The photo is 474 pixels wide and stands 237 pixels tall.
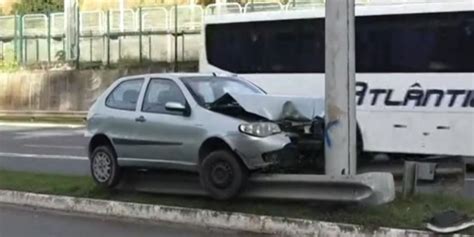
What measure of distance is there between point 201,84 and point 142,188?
164 centimetres

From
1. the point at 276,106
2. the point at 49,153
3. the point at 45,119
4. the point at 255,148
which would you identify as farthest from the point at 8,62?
the point at 255,148

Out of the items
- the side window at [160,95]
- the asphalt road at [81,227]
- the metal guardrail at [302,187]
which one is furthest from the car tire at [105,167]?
the asphalt road at [81,227]

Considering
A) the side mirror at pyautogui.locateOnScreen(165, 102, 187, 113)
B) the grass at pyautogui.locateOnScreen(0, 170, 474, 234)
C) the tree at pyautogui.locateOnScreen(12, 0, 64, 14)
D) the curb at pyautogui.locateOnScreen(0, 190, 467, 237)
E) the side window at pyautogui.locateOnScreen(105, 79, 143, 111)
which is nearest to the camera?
the curb at pyautogui.locateOnScreen(0, 190, 467, 237)

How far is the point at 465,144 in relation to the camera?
1622 cm

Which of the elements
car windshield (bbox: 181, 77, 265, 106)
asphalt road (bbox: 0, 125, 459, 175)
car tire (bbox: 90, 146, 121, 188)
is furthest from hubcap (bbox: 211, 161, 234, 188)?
asphalt road (bbox: 0, 125, 459, 175)

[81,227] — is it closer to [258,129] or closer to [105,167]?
[105,167]

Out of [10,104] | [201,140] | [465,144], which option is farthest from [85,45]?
[201,140]

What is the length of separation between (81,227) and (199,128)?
77.5 inches

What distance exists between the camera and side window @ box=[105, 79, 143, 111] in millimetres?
12602

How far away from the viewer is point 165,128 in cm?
1181

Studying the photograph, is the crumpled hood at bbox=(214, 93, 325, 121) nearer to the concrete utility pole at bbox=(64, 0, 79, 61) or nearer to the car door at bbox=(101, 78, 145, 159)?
the car door at bbox=(101, 78, 145, 159)

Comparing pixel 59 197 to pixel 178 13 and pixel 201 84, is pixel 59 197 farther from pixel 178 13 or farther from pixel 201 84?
pixel 178 13

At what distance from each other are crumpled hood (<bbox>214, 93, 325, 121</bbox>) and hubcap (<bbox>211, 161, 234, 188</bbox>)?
2.61ft

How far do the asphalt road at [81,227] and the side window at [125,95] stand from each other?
1.84 m
